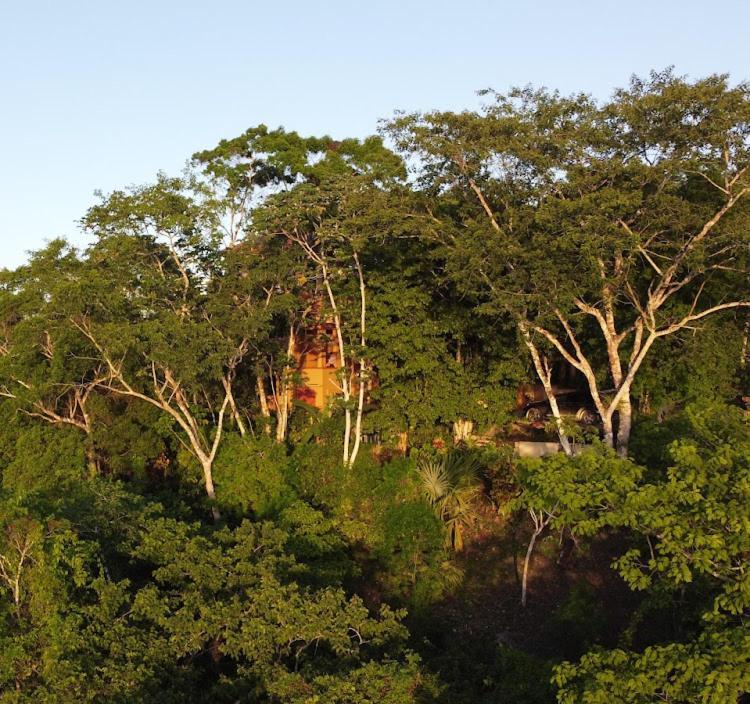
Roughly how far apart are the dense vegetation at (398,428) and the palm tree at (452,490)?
64 millimetres

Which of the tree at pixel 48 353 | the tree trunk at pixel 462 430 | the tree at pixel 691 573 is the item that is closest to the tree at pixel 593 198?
the tree trunk at pixel 462 430

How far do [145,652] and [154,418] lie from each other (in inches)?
464

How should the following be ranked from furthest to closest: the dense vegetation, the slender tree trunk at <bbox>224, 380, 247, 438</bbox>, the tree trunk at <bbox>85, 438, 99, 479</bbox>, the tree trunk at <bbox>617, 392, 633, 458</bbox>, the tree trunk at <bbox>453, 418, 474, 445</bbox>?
the tree trunk at <bbox>85, 438, 99, 479</bbox> → the tree trunk at <bbox>453, 418, 474, 445</bbox> → the slender tree trunk at <bbox>224, 380, 247, 438</bbox> → the tree trunk at <bbox>617, 392, 633, 458</bbox> → the dense vegetation

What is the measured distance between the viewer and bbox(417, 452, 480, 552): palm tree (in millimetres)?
17156

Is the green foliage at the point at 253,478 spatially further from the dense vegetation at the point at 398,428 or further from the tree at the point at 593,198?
the tree at the point at 593,198

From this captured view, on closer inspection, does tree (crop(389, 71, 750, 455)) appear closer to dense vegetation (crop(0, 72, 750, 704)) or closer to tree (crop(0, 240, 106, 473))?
dense vegetation (crop(0, 72, 750, 704))

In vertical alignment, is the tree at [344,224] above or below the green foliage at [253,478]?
above

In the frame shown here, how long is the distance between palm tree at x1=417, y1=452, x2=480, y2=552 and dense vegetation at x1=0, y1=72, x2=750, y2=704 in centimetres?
6

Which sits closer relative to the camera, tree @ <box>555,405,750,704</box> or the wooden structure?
tree @ <box>555,405,750,704</box>

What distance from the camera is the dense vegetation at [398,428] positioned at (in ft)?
32.6

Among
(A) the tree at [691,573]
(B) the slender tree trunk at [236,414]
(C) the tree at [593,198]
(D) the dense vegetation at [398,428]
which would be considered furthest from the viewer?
(B) the slender tree trunk at [236,414]

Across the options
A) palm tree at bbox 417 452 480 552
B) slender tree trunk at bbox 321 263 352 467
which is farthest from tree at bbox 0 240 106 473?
palm tree at bbox 417 452 480 552

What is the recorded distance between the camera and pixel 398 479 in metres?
17.8

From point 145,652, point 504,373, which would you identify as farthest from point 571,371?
point 145,652
